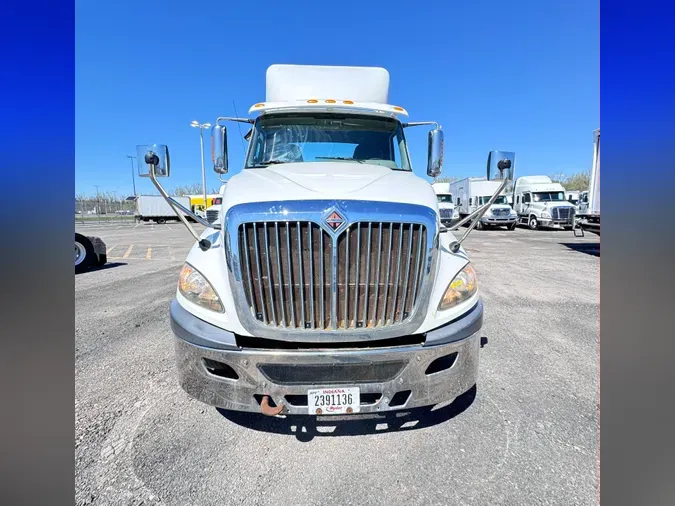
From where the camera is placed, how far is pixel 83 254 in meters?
8.34

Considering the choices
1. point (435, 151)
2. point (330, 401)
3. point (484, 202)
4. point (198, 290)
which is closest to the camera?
point (330, 401)

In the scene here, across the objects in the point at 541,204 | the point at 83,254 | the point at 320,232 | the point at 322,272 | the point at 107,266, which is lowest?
the point at 107,266

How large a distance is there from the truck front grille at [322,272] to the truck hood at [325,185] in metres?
0.27

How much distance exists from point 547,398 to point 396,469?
1.67 metres

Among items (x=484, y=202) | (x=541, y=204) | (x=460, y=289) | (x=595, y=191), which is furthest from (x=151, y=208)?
(x=460, y=289)

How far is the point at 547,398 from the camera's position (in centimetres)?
275

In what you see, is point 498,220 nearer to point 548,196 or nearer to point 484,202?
point 484,202

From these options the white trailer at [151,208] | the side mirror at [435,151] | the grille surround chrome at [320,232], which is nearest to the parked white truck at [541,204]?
the side mirror at [435,151]

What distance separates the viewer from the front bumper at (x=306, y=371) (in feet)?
6.22

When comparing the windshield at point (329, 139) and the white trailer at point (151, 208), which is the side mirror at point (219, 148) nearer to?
the windshield at point (329, 139)

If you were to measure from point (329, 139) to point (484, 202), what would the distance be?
2354 cm

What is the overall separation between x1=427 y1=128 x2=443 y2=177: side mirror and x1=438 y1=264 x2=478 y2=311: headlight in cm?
224
